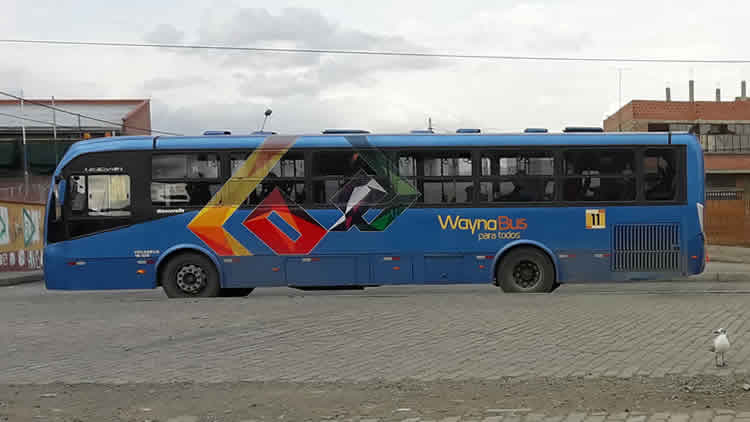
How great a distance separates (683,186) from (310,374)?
1078 centimetres

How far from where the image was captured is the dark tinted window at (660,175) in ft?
53.8

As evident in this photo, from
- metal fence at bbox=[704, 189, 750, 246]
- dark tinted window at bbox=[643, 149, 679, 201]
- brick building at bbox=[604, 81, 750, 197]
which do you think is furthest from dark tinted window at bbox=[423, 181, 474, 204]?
brick building at bbox=[604, 81, 750, 197]

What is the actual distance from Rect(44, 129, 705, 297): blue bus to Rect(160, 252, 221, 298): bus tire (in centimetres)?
3

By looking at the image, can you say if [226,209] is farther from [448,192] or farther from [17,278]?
[17,278]

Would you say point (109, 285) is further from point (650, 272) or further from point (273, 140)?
point (650, 272)

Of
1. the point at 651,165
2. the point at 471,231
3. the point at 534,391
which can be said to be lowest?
the point at 534,391

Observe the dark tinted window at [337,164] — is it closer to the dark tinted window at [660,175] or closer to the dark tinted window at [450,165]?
the dark tinted window at [450,165]

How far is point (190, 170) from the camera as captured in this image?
645 inches

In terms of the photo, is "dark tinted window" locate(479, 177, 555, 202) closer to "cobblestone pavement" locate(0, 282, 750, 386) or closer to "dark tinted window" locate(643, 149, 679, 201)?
"dark tinted window" locate(643, 149, 679, 201)

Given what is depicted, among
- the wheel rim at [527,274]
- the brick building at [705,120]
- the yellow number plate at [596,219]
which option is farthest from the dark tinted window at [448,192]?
the brick building at [705,120]

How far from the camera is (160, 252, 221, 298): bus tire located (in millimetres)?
16172

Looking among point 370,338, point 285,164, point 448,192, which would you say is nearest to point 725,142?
point 448,192

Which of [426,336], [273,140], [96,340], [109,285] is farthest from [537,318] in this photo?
[109,285]

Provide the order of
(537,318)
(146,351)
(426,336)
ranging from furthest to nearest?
(537,318) < (426,336) < (146,351)
